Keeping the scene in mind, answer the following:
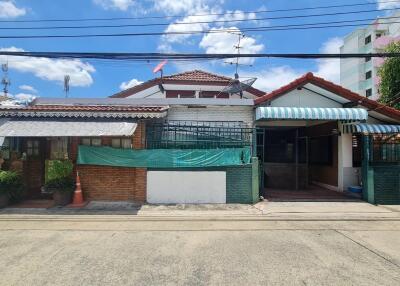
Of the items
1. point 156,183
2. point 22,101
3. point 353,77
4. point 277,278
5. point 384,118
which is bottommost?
point 277,278

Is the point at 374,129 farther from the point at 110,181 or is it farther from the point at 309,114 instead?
the point at 110,181

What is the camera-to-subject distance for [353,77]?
4778 cm

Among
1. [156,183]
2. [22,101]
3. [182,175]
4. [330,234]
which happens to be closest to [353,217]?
[330,234]

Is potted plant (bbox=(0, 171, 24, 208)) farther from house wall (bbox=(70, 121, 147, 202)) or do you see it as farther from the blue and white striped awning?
the blue and white striped awning

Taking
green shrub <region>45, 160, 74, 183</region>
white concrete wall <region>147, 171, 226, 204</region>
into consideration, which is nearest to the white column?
white concrete wall <region>147, 171, 226, 204</region>

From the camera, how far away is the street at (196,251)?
474cm

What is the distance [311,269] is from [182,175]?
6330 millimetres

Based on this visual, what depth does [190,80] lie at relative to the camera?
23.5 metres

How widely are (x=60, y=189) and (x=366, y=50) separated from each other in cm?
4610

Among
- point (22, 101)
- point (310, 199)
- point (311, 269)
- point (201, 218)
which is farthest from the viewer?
point (22, 101)

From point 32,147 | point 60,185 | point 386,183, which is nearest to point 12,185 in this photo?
point 60,185

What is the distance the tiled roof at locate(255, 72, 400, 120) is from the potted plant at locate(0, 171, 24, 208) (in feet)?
28.9

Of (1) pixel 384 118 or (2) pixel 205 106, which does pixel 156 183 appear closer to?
(2) pixel 205 106

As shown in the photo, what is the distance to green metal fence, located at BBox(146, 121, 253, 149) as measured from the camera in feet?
37.2
